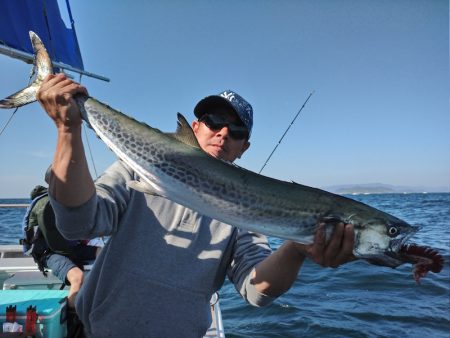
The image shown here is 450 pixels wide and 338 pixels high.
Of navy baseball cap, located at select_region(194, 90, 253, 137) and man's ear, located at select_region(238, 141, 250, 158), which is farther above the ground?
navy baseball cap, located at select_region(194, 90, 253, 137)

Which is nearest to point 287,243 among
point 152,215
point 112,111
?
point 152,215

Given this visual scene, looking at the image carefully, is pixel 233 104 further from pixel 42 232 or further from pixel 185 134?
pixel 42 232

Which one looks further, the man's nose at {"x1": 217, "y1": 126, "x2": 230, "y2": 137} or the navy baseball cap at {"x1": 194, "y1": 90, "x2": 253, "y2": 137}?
the navy baseball cap at {"x1": 194, "y1": 90, "x2": 253, "y2": 137}

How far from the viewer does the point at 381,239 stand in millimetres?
2465

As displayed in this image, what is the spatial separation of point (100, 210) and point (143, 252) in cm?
50

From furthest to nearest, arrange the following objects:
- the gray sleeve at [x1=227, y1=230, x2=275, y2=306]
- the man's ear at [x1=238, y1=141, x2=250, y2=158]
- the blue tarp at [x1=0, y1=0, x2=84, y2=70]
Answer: the blue tarp at [x1=0, y1=0, x2=84, y2=70]
the man's ear at [x1=238, y1=141, x2=250, y2=158]
the gray sleeve at [x1=227, y1=230, x2=275, y2=306]

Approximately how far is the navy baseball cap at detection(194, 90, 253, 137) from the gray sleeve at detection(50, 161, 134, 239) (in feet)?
3.55

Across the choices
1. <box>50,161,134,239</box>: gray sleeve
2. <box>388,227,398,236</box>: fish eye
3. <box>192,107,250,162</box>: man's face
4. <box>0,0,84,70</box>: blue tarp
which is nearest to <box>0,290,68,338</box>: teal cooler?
<box>50,161,134,239</box>: gray sleeve

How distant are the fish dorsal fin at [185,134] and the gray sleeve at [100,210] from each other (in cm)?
59

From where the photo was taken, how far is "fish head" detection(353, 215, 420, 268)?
8.04ft

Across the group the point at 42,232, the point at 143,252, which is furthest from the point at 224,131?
the point at 42,232

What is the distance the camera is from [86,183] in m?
2.23

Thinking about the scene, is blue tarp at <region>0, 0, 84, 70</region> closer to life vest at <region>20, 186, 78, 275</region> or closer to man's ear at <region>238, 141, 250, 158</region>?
life vest at <region>20, 186, 78, 275</region>

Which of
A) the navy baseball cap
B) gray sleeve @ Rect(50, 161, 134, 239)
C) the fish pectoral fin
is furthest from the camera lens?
the navy baseball cap
